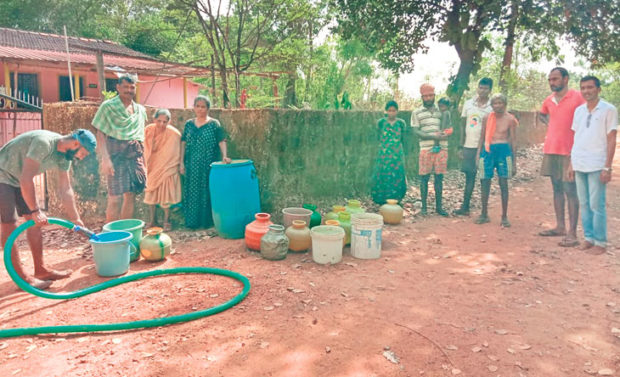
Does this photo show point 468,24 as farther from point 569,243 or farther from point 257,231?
point 257,231

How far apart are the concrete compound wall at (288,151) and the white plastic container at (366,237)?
1.66m

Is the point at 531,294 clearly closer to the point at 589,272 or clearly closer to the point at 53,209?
the point at 589,272

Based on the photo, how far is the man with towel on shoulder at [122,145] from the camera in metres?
4.90

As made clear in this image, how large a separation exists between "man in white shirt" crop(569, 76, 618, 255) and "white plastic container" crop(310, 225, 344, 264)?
2840 mm

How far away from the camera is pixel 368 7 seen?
11.3 metres

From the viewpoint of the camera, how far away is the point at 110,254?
13.5 feet

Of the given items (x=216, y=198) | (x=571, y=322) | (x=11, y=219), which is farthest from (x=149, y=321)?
(x=571, y=322)

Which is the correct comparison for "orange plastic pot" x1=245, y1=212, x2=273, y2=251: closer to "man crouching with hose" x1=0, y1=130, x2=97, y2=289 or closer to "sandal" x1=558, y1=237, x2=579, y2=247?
"man crouching with hose" x1=0, y1=130, x2=97, y2=289

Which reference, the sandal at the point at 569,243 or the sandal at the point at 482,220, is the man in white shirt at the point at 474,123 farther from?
the sandal at the point at 569,243

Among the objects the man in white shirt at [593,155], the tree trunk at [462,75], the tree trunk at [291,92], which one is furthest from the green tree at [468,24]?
the man in white shirt at [593,155]

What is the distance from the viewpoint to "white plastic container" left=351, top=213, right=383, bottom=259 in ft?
Answer: 15.8

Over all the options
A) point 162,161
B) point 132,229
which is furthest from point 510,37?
point 132,229

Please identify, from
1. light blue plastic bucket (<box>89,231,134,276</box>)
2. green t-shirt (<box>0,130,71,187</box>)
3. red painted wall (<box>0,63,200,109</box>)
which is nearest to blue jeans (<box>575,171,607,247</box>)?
light blue plastic bucket (<box>89,231,134,276</box>)

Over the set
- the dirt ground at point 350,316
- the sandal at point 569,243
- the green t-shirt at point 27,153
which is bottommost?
the dirt ground at point 350,316
